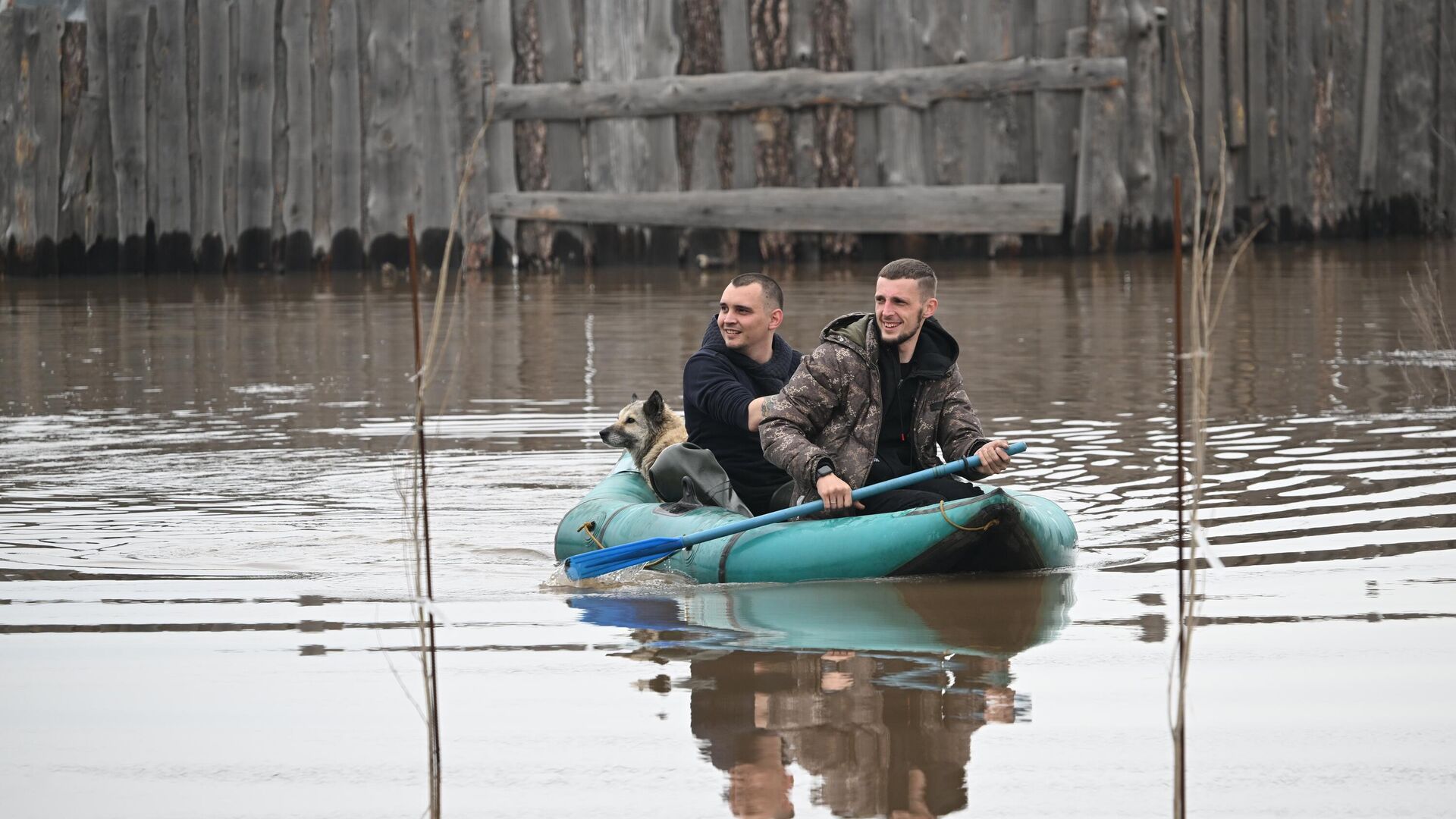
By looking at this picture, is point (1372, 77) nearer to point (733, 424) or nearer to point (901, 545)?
point (733, 424)

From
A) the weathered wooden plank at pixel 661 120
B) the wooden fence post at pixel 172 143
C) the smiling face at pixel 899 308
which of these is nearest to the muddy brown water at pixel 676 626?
the smiling face at pixel 899 308

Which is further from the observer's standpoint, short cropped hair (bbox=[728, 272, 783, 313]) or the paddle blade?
short cropped hair (bbox=[728, 272, 783, 313])

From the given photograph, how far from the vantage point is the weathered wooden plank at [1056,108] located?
59.0 ft

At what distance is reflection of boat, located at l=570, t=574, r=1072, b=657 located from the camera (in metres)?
5.57

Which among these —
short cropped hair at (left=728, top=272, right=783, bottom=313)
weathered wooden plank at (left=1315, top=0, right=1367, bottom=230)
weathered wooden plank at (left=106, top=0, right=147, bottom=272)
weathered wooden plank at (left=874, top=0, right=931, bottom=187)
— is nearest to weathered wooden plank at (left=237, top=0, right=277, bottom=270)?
weathered wooden plank at (left=106, top=0, right=147, bottom=272)

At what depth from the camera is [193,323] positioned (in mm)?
15555

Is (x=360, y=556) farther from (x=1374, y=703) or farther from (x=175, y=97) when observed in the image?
(x=175, y=97)

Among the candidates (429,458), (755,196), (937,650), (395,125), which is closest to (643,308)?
(755,196)

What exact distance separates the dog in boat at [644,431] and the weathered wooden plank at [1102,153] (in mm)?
10647

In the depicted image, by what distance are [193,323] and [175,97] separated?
16.5 ft

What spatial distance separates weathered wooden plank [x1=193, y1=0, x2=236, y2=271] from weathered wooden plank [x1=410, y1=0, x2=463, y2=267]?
207 cm

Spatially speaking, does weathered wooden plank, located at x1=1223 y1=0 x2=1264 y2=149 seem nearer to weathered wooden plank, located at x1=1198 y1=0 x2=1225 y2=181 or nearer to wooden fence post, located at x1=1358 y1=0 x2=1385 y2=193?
weathered wooden plank, located at x1=1198 y1=0 x2=1225 y2=181

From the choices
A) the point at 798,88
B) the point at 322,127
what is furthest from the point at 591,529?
the point at 322,127

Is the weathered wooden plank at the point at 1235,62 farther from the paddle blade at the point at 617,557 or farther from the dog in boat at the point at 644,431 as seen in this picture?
the paddle blade at the point at 617,557
